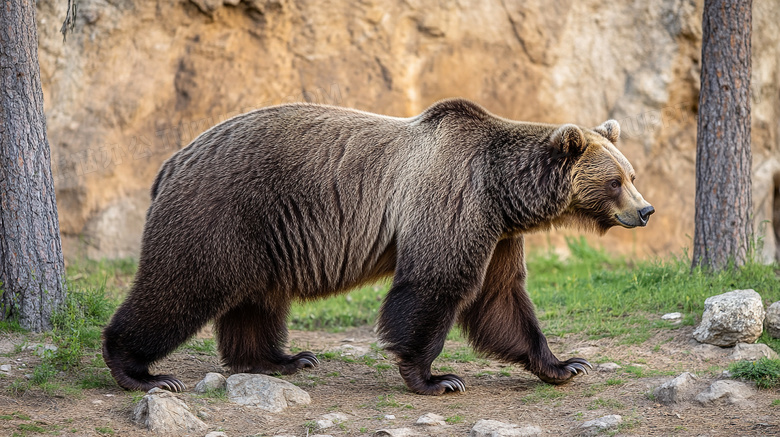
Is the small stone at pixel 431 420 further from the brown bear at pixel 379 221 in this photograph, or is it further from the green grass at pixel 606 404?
the green grass at pixel 606 404

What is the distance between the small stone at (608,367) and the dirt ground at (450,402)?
62mm

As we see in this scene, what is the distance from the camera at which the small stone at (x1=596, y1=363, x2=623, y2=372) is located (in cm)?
554

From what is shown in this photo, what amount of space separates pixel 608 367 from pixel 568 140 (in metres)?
1.71

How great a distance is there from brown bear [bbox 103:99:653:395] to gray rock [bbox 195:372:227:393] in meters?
0.14

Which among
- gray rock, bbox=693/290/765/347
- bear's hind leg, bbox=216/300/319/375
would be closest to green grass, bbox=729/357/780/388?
gray rock, bbox=693/290/765/347

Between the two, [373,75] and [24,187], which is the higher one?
[373,75]

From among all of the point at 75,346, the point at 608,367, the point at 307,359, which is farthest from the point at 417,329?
the point at 75,346

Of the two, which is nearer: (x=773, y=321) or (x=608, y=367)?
(x=608, y=367)

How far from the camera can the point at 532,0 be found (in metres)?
10.8

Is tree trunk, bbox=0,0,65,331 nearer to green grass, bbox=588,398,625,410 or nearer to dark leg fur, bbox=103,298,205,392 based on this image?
dark leg fur, bbox=103,298,205,392

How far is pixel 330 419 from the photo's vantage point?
4.46m

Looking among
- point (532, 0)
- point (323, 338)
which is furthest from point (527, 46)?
point (323, 338)

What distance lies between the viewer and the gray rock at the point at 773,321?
224 inches

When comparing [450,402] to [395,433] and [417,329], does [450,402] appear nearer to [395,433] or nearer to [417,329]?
[417,329]
